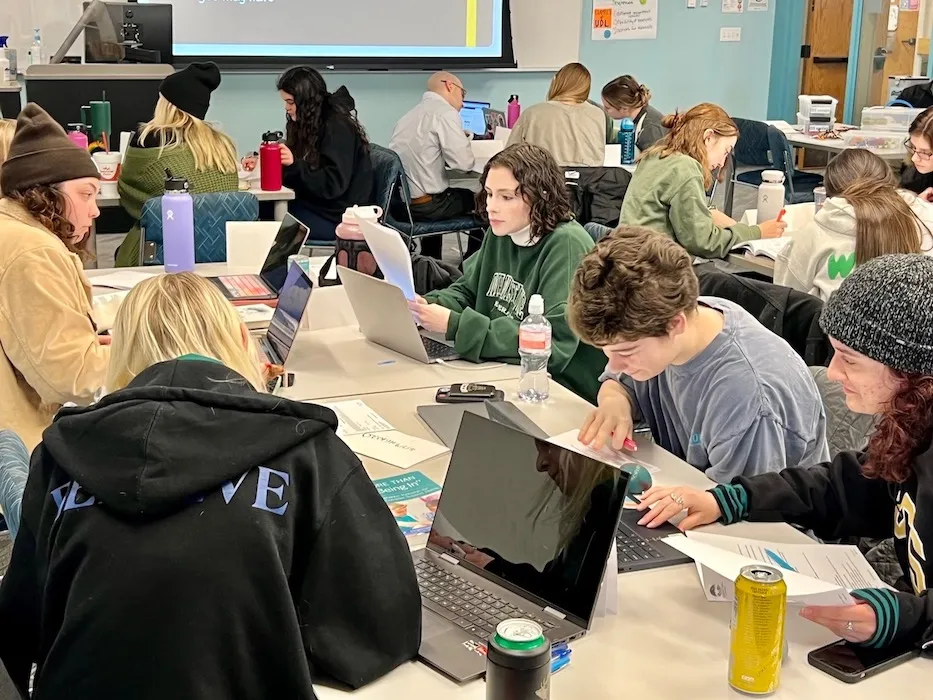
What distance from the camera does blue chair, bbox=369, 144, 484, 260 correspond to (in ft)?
17.5

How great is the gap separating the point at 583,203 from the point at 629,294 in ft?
11.7

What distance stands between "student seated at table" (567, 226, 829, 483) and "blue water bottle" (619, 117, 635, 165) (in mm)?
4426

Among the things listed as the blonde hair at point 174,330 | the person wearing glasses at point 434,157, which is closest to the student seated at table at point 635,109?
the person wearing glasses at point 434,157

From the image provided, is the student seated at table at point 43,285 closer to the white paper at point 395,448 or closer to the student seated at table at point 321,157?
the white paper at point 395,448

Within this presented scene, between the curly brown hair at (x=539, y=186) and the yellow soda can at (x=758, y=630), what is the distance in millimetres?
1739

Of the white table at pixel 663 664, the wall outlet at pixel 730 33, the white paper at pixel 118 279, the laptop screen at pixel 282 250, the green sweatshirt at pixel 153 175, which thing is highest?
the wall outlet at pixel 730 33

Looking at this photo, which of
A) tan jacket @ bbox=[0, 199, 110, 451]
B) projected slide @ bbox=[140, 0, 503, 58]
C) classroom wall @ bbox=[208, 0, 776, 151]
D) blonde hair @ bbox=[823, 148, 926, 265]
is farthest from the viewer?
classroom wall @ bbox=[208, 0, 776, 151]

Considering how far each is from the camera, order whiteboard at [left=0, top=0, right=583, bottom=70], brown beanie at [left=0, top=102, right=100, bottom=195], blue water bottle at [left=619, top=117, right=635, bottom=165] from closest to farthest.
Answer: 1. brown beanie at [left=0, top=102, right=100, bottom=195]
2. blue water bottle at [left=619, top=117, right=635, bottom=165]
3. whiteboard at [left=0, top=0, right=583, bottom=70]

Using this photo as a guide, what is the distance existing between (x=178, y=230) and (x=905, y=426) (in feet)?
8.22

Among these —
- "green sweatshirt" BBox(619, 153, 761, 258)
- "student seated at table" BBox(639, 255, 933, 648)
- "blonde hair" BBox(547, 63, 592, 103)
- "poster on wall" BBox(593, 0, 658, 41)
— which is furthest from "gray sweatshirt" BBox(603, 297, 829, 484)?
"poster on wall" BBox(593, 0, 658, 41)

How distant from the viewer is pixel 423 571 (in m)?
1.66

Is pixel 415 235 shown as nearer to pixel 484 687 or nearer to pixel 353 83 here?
pixel 353 83

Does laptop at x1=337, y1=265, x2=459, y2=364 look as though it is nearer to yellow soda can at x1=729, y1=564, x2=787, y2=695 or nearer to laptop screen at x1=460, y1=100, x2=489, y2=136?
yellow soda can at x1=729, y1=564, x2=787, y2=695

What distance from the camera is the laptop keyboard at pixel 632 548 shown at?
172cm
